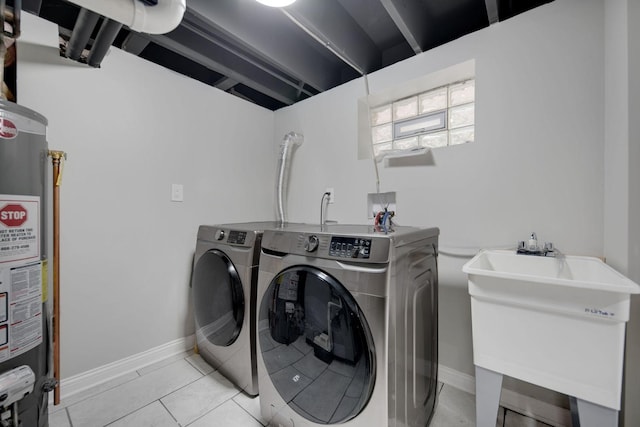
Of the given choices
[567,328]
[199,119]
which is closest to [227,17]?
[199,119]

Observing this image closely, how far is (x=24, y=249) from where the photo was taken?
2.95 feet

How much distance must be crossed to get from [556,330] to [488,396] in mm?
344

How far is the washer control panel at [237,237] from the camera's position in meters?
1.44

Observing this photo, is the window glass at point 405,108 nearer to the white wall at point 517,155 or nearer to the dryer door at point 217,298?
the white wall at point 517,155

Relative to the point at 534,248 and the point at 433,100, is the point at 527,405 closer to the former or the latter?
the point at 534,248

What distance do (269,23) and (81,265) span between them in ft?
6.14

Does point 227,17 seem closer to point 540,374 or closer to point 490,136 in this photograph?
point 490,136

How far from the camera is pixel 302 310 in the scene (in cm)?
104

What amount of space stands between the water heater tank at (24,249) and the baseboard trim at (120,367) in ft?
1.70

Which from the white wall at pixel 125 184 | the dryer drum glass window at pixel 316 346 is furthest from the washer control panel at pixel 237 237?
the white wall at pixel 125 184

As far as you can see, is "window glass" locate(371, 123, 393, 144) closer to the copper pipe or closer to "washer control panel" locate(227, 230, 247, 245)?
"washer control panel" locate(227, 230, 247, 245)

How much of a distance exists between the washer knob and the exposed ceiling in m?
1.12

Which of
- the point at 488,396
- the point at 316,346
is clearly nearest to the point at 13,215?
the point at 316,346

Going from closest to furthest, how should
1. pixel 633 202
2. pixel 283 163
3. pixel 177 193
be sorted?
1. pixel 633 202
2. pixel 177 193
3. pixel 283 163
